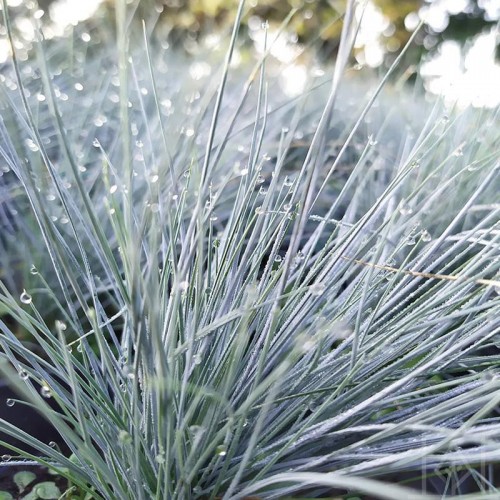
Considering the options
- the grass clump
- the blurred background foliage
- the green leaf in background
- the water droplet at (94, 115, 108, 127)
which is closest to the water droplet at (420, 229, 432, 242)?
the grass clump

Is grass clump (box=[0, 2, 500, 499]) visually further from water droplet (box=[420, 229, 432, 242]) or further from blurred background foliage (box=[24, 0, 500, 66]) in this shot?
blurred background foliage (box=[24, 0, 500, 66])

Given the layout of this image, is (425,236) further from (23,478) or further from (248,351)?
(23,478)

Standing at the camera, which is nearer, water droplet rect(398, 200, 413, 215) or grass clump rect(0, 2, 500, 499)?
grass clump rect(0, 2, 500, 499)

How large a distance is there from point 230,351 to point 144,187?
67cm

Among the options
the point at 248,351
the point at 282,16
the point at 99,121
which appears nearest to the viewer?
the point at 248,351

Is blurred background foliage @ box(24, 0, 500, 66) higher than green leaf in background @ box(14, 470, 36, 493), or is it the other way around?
blurred background foliage @ box(24, 0, 500, 66)

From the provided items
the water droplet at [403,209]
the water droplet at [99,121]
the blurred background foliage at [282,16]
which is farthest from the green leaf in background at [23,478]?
the blurred background foliage at [282,16]

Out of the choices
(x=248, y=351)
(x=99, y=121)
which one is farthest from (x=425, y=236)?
(x=99, y=121)

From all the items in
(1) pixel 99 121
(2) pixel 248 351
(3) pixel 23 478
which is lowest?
(3) pixel 23 478

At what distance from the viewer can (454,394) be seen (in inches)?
26.0

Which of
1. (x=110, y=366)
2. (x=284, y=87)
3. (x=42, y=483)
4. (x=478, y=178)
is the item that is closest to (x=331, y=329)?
(x=110, y=366)

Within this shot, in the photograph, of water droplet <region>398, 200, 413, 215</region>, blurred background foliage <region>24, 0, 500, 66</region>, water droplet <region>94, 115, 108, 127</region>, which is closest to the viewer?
water droplet <region>398, 200, 413, 215</region>

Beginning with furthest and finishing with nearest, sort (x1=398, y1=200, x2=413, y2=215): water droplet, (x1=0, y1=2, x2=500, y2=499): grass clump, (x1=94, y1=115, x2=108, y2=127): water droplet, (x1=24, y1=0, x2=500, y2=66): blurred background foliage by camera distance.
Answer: (x1=24, y1=0, x2=500, y2=66): blurred background foliage, (x1=94, y1=115, x2=108, y2=127): water droplet, (x1=398, y1=200, x2=413, y2=215): water droplet, (x1=0, y1=2, x2=500, y2=499): grass clump

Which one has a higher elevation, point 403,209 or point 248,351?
point 403,209
